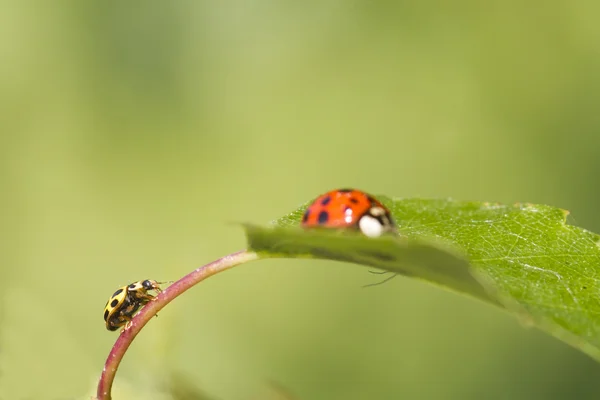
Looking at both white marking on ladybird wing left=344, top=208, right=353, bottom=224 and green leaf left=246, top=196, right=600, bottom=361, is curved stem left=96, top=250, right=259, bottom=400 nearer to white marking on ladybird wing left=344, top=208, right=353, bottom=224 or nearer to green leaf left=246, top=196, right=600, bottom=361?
green leaf left=246, top=196, right=600, bottom=361

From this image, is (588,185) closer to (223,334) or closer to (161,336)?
(223,334)

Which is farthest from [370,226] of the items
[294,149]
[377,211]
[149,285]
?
[294,149]

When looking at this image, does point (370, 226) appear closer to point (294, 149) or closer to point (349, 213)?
point (349, 213)

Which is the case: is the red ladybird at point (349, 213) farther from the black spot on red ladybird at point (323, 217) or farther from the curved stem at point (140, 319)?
the curved stem at point (140, 319)

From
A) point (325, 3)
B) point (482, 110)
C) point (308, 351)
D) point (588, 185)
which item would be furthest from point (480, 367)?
point (325, 3)

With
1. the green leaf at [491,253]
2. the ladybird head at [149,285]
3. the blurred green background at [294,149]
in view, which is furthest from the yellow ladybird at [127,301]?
the blurred green background at [294,149]

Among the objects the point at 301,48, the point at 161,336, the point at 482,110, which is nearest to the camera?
the point at 161,336
